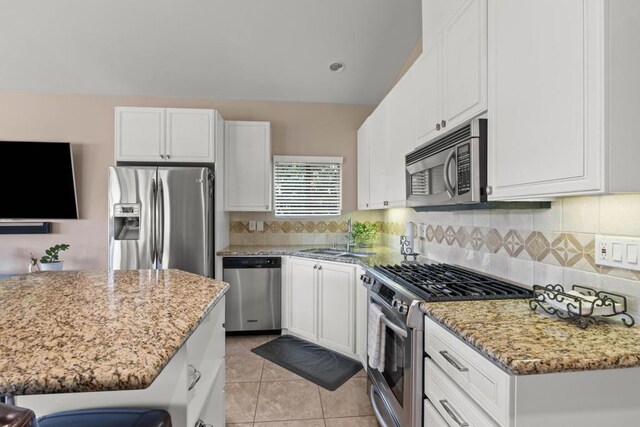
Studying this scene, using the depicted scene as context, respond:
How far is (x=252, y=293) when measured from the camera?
3.15 metres

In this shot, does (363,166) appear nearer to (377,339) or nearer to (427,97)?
(427,97)

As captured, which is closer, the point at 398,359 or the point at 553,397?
the point at 553,397

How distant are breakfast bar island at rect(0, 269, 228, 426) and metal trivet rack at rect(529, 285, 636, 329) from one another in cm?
124

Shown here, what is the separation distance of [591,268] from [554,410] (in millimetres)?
639

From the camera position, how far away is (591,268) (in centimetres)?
122

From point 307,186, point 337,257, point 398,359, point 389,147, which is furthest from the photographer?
point 307,186

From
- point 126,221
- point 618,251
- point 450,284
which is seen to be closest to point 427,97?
point 450,284

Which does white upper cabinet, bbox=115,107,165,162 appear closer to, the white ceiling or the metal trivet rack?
the white ceiling

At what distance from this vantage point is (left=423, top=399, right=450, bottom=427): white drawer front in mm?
1179

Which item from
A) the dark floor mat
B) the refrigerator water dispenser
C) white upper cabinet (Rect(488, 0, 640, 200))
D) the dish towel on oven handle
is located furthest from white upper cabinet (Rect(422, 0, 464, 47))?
the refrigerator water dispenser

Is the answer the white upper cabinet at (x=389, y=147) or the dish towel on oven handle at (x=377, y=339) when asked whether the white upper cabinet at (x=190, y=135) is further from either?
the dish towel on oven handle at (x=377, y=339)

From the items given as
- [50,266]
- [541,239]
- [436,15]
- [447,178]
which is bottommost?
[50,266]

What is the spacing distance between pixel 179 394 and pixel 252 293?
2.24 m

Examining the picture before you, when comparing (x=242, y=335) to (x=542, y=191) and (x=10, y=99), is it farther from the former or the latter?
(x=10, y=99)
